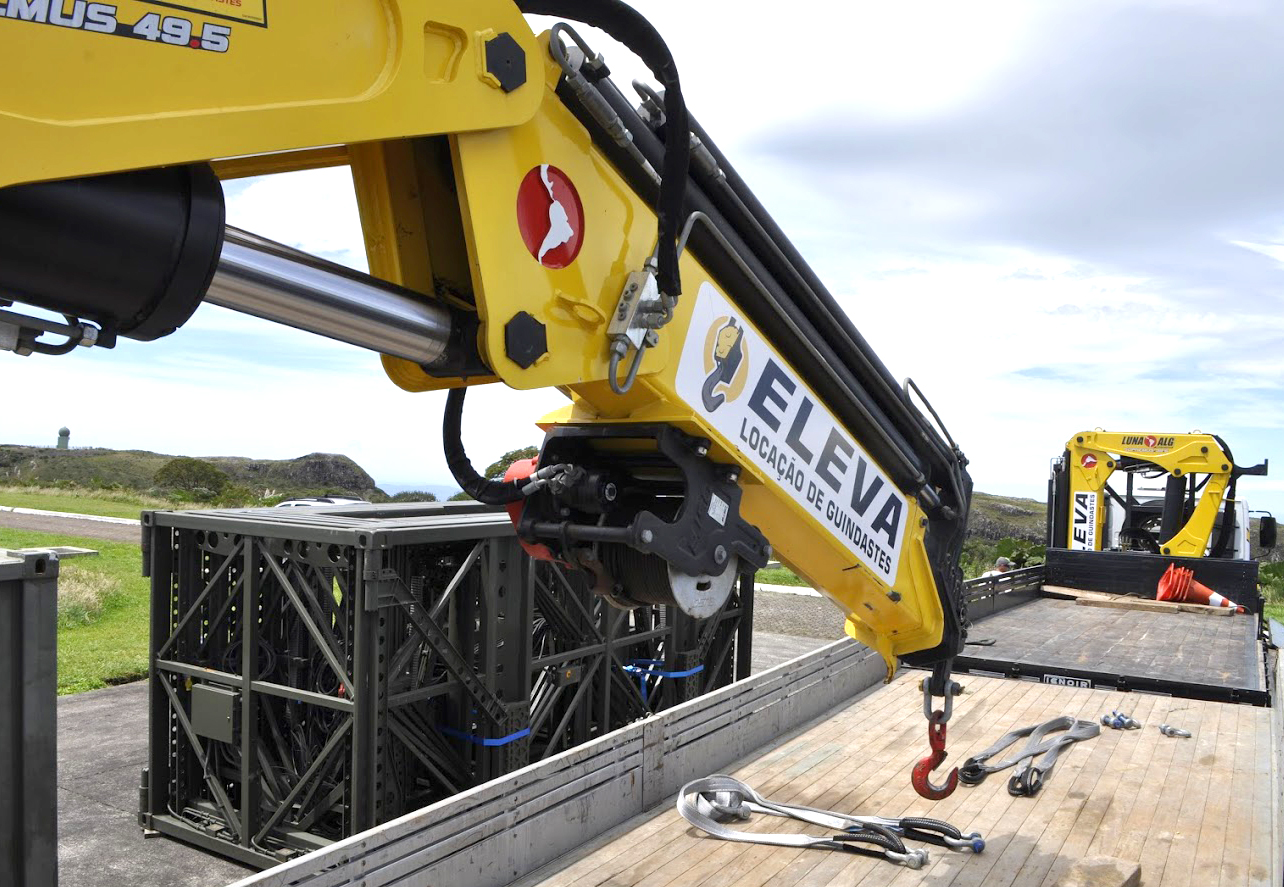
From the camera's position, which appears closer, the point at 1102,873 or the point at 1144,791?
the point at 1102,873

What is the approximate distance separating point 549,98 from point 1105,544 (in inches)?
574

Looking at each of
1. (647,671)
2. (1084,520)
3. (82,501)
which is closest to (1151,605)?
(1084,520)

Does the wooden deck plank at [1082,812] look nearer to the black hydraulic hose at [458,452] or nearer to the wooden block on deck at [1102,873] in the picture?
the wooden block on deck at [1102,873]

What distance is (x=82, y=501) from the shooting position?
3139 centimetres

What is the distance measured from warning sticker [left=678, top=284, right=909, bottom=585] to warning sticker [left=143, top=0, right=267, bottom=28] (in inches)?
56.8

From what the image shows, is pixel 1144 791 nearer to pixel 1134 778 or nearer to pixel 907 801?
pixel 1134 778

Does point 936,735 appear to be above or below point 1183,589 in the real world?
above

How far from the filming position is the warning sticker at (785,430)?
120 inches

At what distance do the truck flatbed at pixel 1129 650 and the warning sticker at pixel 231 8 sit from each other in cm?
677

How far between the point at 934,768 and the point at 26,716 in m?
3.17

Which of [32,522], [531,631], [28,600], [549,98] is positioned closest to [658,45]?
[549,98]

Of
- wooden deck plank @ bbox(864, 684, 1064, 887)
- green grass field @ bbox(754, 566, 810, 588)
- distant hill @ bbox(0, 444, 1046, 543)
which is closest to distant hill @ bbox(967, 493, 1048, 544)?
distant hill @ bbox(0, 444, 1046, 543)

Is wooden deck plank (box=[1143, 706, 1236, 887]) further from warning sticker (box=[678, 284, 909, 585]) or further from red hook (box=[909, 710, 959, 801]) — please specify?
warning sticker (box=[678, 284, 909, 585])

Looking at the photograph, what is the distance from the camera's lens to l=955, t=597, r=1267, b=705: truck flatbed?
277 inches
